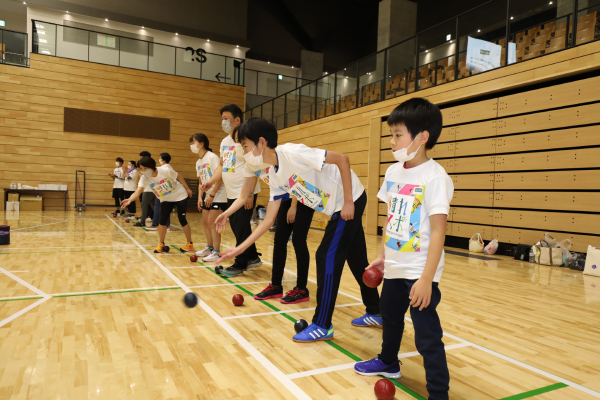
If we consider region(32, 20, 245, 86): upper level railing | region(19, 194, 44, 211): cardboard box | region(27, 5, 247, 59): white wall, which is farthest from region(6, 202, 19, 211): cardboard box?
region(27, 5, 247, 59): white wall

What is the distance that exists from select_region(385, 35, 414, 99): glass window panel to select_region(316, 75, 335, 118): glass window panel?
2.42 m

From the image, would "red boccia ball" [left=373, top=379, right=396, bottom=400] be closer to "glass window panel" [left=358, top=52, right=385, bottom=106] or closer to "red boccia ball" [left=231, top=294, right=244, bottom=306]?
"red boccia ball" [left=231, top=294, right=244, bottom=306]

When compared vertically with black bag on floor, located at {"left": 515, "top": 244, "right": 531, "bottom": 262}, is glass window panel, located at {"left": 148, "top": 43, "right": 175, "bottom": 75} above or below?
above

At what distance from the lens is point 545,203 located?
664 cm

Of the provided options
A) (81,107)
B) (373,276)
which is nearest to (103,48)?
(81,107)

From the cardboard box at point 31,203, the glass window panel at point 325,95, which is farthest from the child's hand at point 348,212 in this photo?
the cardboard box at point 31,203

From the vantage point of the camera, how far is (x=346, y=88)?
37.0 feet

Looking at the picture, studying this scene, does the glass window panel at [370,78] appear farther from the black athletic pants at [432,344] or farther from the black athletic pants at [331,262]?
the black athletic pants at [432,344]

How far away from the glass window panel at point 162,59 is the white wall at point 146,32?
1714mm

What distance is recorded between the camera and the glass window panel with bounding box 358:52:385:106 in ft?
32.9

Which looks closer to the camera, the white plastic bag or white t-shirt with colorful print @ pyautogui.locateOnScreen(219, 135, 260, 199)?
white t-shirt with colorful print @ pyautogui.locateOnScreen(219, 135, 260, 199)

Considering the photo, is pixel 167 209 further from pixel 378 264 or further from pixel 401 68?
pixel 401 68

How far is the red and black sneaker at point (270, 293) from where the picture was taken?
3.56m

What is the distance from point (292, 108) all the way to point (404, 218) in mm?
12993
